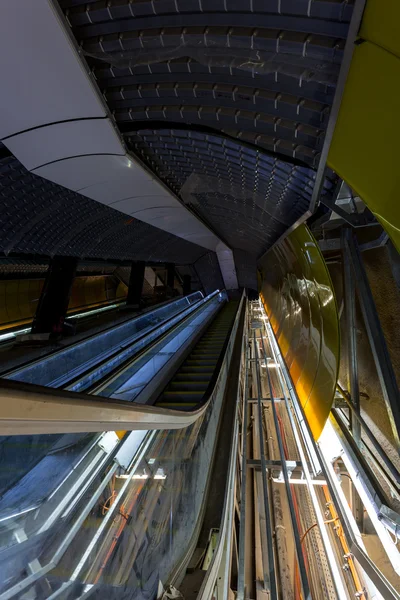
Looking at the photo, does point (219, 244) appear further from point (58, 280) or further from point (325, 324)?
point (325, 324)

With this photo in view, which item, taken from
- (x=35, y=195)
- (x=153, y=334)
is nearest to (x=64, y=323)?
(x=153, y=334)

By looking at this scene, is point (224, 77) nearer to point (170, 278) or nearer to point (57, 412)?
point (57, 412)

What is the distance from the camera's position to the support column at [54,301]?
570 centimetres

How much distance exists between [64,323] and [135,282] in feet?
12.9

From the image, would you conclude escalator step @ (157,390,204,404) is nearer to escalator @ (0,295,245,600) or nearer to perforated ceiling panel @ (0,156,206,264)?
escalator @ (0,295,245,600)

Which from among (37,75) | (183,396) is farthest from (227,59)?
(183,396)

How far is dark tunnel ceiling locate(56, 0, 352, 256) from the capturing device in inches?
64.4

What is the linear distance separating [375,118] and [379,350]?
7.50 ft

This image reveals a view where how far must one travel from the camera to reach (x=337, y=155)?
1.98 metres

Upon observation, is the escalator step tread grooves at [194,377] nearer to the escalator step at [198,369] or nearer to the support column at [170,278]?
the escalator step at [198,369]

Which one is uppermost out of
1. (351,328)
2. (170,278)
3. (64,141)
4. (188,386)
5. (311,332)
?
(64,141)

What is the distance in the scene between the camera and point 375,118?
1.52m

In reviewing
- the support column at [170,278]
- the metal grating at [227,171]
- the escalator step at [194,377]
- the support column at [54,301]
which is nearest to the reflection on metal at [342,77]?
the metal grating at [227,171]

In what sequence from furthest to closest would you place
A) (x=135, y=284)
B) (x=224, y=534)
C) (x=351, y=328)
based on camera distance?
(x=135, y=284) < (x=351, y=328) < (x=224, y=534)
